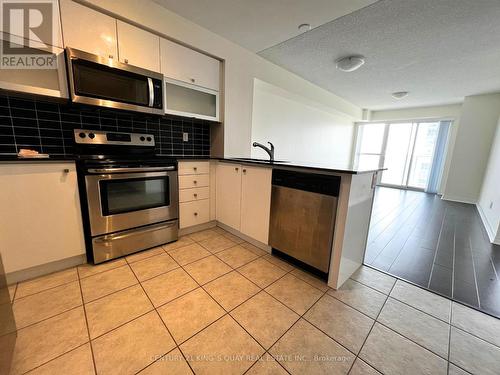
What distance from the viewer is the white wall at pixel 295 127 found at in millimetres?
3523

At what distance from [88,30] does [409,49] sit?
11.6 feet

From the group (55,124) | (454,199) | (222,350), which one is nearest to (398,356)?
(222,350)

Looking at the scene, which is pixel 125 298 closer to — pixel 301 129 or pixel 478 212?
pixel 301 129

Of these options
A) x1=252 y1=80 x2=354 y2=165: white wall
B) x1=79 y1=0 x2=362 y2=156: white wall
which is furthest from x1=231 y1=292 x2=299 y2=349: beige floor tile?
x1=252 y1=80 x2=354 y2=165: white wall

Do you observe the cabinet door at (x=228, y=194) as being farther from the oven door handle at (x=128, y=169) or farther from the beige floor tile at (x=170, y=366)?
the beige floor tile at (x=170, y=366)

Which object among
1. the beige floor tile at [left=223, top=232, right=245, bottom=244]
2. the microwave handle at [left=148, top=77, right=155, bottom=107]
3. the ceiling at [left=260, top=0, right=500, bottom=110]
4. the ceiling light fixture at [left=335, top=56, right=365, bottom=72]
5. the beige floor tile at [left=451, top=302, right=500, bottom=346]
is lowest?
the beige floor tile at [left=451, top=302, right=500, bottom=346]

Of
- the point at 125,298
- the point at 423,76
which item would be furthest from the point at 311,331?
the point at 423,76

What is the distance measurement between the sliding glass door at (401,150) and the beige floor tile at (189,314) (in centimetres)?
654

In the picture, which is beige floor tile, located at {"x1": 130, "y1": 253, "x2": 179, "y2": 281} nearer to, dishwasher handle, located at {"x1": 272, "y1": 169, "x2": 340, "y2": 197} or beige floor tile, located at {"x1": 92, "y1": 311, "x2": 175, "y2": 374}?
beige floor tile, located at {"x1": 92, "y1": 311, "x2": 175, "y2": 374}

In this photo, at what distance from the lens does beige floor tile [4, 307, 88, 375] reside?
0.98 meters

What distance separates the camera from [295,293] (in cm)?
153

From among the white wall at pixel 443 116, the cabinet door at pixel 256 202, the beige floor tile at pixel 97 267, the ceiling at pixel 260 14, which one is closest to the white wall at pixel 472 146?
the white wall at pixel 443 116

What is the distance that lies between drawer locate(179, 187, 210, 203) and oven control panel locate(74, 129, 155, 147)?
669 mm

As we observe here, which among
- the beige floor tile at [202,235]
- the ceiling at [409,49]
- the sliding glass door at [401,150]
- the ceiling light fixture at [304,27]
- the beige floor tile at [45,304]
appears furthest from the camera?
the sliding glass door at [401,150]
